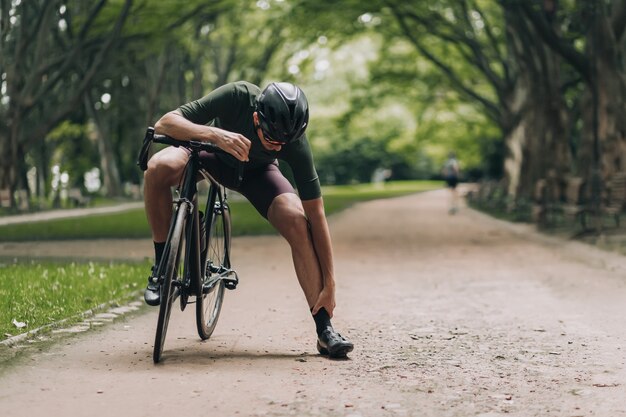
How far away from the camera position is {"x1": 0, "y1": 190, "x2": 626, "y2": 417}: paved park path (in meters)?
5.00

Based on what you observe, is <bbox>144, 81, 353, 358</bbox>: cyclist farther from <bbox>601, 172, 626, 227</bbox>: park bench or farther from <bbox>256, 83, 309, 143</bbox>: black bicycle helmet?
<bbox>601, 172, 626, 227</bbox>: park bench

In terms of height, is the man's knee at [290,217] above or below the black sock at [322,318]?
above

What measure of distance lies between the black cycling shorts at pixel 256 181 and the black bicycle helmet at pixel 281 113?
511 millimetres

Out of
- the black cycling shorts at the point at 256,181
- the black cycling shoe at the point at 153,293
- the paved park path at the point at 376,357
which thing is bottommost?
the paved park path at the point at 376,357

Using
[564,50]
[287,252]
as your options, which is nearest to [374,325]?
[287,252]

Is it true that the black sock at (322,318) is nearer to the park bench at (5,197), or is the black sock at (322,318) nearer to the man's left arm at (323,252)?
the man's left arm at (323,252)

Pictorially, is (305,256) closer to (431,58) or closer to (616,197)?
(616,197)

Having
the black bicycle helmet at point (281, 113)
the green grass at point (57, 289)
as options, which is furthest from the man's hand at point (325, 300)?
the green grass at point (57, 289)

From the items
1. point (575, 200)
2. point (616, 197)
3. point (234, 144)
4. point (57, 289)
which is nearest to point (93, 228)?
point (575, 200)

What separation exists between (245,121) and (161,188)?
0.61 m

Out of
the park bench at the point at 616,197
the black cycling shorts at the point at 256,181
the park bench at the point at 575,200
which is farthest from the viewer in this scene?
the park bench at the point at 575,200

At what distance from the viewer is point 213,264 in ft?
22.2

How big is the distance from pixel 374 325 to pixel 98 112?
1233 inches

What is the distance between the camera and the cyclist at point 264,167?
569 centimetres
